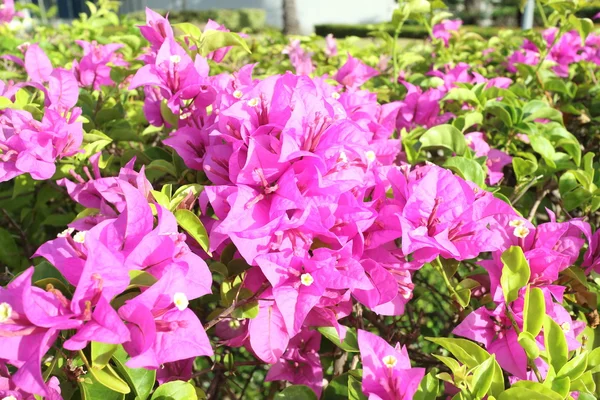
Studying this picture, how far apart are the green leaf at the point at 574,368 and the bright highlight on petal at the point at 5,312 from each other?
61 centimetres

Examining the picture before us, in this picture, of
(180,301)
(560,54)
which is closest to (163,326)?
(180,301)

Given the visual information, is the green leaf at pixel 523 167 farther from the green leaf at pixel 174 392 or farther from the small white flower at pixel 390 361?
the green leaf at pixel 174 392

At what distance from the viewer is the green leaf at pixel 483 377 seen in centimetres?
61

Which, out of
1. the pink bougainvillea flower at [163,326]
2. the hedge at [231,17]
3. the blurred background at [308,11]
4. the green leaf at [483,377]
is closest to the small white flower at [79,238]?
the pink bougainvillea flower at [163,326]

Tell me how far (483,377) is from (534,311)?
0.42 ft

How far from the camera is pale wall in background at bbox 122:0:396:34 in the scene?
1949 centimetres

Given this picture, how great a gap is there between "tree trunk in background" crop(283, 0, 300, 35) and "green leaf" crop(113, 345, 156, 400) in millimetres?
14914

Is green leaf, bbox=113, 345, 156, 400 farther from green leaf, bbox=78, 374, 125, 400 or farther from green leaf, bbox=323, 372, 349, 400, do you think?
green leaf, bbox=323, 372, 349, 400

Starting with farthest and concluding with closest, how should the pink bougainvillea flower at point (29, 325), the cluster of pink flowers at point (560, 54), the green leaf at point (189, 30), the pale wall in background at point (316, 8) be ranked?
the pale wall in background at point (316, 8) → the cluster of pink flowers at point (560, 54) → the green leaf at point (189, 30) → the pink bougainvillea flower at point (29, 325)

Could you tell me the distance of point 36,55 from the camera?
1.10 m

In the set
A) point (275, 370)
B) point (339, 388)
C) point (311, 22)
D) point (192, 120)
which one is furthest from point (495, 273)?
point (311, 22)

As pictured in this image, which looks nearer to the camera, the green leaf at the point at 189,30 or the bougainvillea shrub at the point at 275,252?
the bougainvillea shrub at the point at 275,252

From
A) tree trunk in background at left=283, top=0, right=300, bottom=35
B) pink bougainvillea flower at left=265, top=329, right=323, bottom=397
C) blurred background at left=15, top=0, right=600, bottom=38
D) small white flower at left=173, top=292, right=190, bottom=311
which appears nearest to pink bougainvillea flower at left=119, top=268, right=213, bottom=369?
small white flower at left=173, top=292, right=190, bottom=311

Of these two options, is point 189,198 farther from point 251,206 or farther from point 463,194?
point 463,194
